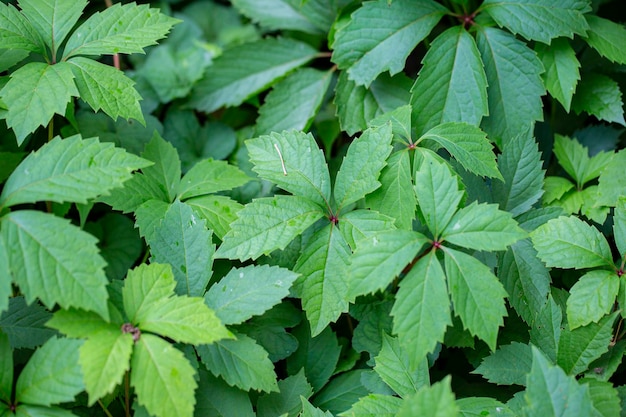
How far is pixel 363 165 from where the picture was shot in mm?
1498

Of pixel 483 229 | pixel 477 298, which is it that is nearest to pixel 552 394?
pixel 477 298

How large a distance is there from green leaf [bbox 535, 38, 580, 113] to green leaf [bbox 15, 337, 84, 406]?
1.63 metres

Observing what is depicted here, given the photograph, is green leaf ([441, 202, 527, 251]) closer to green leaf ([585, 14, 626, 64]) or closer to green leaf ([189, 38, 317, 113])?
green leaf ([585, 14, 626, 64])

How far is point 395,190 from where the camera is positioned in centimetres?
150

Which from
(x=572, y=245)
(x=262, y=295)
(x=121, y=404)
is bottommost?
(x=121, y=404)

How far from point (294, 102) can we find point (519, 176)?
0.88 metres

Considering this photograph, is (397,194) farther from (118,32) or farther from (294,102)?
(118,32)

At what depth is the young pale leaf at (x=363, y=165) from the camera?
1.47 metres

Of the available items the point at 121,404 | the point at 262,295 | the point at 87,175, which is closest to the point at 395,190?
the point at 262,295

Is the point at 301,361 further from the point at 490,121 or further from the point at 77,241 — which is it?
the point at 490,121

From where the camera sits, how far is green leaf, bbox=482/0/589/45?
Result: 1.72 meters

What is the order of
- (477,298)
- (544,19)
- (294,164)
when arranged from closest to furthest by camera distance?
(477,298) < (294,164) < (544,19)

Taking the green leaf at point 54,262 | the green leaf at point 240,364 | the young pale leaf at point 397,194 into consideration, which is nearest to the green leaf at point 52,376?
the green leaf at point 54,262

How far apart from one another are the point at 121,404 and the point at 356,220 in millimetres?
837
